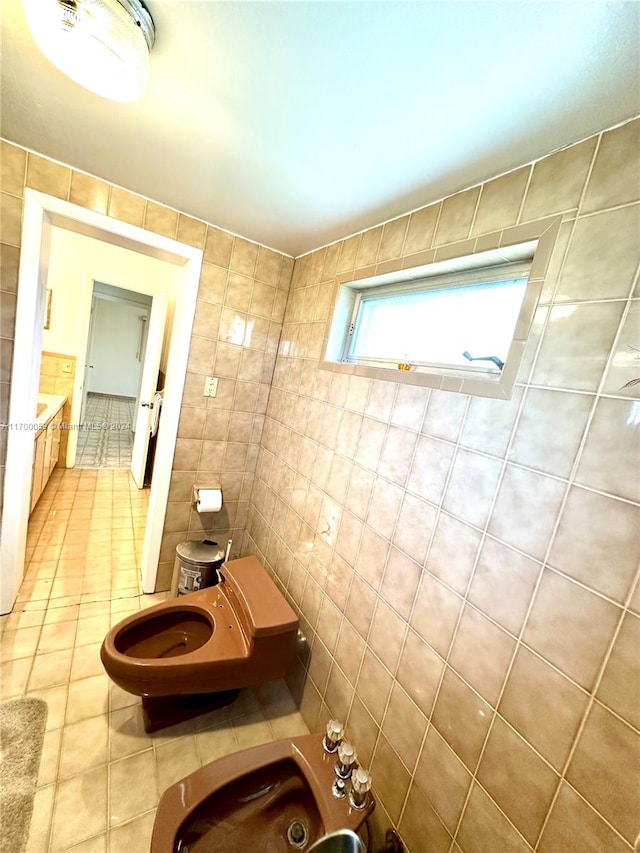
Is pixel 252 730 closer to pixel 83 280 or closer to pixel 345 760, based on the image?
pixel 345 760

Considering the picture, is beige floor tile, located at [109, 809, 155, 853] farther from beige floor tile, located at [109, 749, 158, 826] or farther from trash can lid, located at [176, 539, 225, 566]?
trash can lid, located at [176, 539, 225, 566]

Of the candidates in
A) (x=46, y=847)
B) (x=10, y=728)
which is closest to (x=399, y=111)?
(x=46, y=847)

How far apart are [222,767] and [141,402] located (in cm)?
A: 318

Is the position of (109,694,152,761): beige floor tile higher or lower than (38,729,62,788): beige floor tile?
lower

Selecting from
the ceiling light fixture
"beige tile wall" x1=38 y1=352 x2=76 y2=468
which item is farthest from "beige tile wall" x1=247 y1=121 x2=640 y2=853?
"beige tile wall" x1=38 y1=352 x2=76 y2=468

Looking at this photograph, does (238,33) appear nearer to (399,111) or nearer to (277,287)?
(399,111)

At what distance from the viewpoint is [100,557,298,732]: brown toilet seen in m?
1.14

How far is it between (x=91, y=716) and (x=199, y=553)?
729 millimetres

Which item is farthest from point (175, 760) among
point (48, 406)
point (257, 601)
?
point (48, 406)

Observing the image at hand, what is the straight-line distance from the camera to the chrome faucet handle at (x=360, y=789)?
0.85 m

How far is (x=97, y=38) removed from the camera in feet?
2.34

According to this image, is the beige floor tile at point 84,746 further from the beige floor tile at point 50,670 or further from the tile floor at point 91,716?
the beige floor tile at point 50,670

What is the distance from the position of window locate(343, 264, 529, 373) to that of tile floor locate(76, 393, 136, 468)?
11.7 ft

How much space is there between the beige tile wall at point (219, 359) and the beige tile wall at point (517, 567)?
37.6 inches
